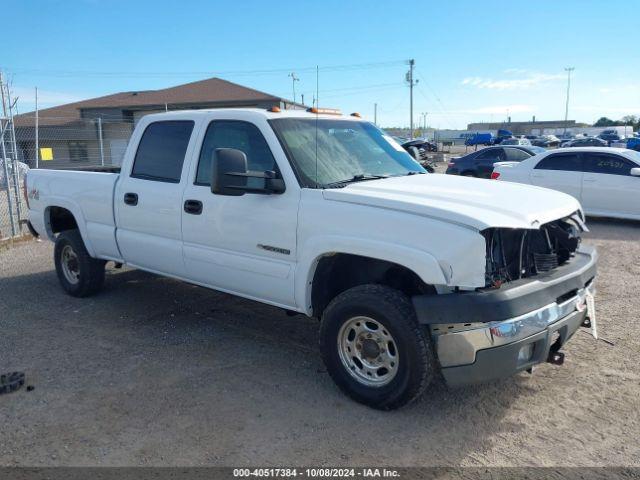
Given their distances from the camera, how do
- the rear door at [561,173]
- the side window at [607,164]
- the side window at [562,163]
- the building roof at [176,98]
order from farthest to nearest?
the building roof at [176,98] < the side window at [562,163] < the rear door at [561,173] < the side window at [607,164]

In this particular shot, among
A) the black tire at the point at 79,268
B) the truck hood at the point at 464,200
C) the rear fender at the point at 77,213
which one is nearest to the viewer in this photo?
the truck hood at the point at 464,200

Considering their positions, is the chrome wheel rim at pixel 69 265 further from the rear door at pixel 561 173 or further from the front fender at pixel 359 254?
the rear door at pixel 561 173

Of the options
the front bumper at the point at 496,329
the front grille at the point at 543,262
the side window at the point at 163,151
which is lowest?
the front bumper at the point at 496,329

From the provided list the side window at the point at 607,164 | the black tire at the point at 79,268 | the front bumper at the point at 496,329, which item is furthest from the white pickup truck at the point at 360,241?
the side window at the point at 607,164

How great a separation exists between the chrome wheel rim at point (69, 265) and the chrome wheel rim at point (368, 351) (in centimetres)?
386

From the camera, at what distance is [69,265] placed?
6.46 metres

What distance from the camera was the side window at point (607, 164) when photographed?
10.6 meters

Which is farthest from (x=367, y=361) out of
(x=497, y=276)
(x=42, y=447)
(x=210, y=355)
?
(x=42, y=447)

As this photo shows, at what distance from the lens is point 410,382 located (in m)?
3.51

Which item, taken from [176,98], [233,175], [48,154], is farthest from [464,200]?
[176,98]

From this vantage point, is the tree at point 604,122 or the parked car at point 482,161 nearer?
the parked car at point 482,161

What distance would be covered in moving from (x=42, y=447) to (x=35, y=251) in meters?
6.72

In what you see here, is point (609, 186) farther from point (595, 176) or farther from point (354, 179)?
point (354, 179)

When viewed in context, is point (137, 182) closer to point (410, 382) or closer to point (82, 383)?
point (82, 383)
